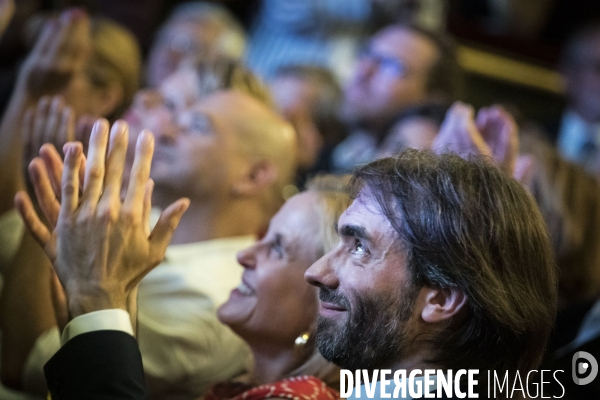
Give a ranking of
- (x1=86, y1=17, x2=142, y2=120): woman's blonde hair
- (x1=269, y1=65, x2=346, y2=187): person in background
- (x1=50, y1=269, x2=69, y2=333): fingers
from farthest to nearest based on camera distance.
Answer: (x1=269, y1=65, x2=346, y2=187): person in background < (x1=86, y1=17, x2=142, y2=120): woman's blonde hair < (x1=50, y1=269, x2=69, y2=333): fingers

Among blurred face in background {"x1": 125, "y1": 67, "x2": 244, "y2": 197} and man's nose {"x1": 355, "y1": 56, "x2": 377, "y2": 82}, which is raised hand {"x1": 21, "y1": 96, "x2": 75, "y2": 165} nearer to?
blurred face in background {"x1": 125, "y1": 67, "x2": 244, "y2": 197}

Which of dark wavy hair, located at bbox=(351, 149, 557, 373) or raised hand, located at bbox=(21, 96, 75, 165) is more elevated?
dark wavy hair, located at bbox=(351, 149, 557, 373)

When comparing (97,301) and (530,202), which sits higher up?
(530,202)

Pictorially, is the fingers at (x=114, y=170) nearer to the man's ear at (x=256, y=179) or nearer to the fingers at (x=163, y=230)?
the fingers at (x=163, y=230)

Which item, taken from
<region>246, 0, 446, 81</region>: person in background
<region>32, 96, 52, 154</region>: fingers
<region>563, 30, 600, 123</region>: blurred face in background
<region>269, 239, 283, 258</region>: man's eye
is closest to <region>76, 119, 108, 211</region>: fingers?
<region>269, 239, 283, 258</region>: man's eye

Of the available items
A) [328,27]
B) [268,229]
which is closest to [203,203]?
[268,229]

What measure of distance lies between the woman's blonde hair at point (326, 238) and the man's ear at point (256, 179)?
434mm

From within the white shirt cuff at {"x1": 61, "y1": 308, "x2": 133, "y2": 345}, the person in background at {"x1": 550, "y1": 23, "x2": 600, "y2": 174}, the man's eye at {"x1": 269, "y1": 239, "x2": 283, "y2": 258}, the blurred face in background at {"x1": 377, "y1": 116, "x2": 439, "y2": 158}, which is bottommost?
the person in background at {"x1": 550, "y1": 23, "x2": 600, "y2": 174}

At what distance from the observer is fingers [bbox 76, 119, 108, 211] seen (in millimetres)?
1094

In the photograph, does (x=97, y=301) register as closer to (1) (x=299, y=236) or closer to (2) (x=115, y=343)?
(2) (x=115, y=343)

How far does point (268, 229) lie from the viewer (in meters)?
1.52

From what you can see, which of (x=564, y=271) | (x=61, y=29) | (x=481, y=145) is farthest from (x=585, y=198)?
(x=61, y=29)

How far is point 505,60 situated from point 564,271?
234 cm

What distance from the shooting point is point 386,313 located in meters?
1.07
